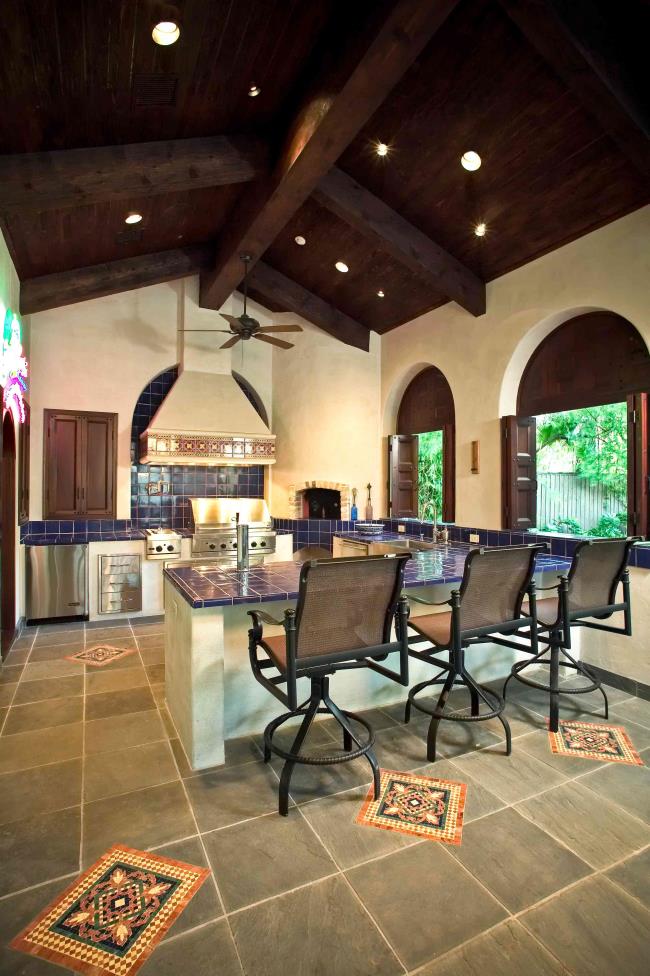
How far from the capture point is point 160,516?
21.5 feet

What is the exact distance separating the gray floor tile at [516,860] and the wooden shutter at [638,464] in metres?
2.26

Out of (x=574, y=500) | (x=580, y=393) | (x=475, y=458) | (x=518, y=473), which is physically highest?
(x=580, y=393)

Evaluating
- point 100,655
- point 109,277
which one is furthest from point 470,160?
point 100,655

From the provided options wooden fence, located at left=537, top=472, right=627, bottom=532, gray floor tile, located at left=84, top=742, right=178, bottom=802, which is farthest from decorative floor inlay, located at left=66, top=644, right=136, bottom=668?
wooden fence, located at left=537, top=472, right=627, bottom=532

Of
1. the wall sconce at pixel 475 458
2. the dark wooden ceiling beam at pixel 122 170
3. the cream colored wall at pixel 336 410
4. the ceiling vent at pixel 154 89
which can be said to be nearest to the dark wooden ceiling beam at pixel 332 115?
the dark wooden ceiling beam at pixel 122 170

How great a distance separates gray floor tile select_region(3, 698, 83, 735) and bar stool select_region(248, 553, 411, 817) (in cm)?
153

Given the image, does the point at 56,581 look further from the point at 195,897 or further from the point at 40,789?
the point at 195,897

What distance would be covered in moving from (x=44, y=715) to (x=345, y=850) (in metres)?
2.13

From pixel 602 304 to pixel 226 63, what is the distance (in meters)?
2.97

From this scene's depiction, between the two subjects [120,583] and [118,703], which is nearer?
[118,703]

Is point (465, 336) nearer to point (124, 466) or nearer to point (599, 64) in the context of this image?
point (599, 64)

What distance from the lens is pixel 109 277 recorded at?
17.5 feet

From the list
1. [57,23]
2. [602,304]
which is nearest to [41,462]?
[57,23]

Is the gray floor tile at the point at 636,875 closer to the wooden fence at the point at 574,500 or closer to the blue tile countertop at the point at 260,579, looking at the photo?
the blue tile countertop at the point at 260,579
